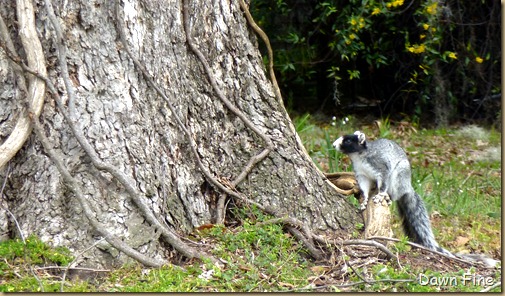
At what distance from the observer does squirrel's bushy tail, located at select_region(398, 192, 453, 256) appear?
6.29m

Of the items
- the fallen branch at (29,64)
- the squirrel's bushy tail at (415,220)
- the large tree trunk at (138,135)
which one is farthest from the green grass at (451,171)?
the fallen branch at (29,64)

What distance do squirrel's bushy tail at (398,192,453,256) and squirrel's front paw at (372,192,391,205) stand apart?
268 mm

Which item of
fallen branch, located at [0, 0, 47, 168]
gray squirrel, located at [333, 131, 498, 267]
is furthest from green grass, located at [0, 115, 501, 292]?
fallen branch, located at [0, 0, 47, 168]

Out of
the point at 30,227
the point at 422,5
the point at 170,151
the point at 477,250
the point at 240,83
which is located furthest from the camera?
the point at 422,5

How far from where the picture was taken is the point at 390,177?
6.65 m

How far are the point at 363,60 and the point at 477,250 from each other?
585 centimetres

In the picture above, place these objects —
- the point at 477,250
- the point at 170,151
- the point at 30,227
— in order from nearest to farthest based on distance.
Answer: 1. the point at 30,227
2. the point at 170,151
3. the point at 477,250

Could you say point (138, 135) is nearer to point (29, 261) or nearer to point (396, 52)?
point (29, 261)

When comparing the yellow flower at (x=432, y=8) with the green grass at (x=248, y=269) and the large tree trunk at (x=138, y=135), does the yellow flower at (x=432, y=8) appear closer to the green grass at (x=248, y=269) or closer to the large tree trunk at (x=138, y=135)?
the green grass at (x=248, y=269)

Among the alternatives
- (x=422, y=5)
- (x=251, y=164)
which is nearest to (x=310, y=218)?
(x=251, y=164)

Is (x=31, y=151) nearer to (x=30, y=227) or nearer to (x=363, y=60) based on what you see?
(x=30, y=227)

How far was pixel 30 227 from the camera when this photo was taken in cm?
509

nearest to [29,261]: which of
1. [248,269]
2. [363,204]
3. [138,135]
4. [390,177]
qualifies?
[138,135]

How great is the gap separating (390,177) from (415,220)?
410 mm
